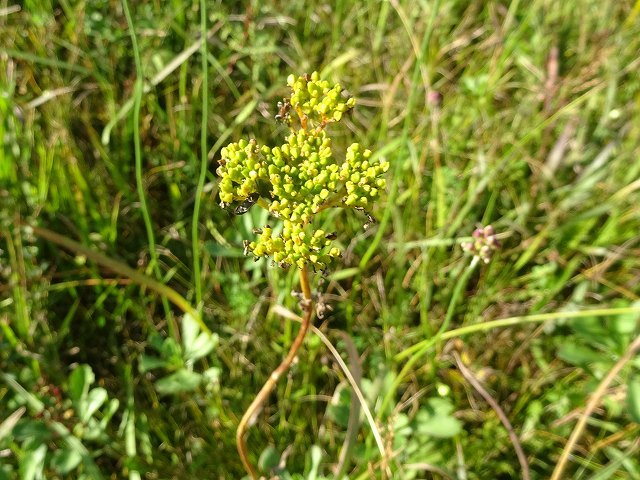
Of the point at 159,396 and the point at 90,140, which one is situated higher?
the point at 90,140

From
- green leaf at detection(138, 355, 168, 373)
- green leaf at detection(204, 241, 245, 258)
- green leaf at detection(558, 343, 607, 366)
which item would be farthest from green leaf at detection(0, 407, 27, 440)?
green leaf at detection(558, 343, 607, 366)

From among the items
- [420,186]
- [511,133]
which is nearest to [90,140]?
[420,186]

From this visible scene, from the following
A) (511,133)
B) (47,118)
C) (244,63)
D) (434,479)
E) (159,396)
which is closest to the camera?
(434,479)

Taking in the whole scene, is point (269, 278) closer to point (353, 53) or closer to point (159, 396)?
point (159, 396)

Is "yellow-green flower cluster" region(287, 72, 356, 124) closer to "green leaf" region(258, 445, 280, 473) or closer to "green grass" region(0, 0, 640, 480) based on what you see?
"green grass" region(0, 0, 640, 480)

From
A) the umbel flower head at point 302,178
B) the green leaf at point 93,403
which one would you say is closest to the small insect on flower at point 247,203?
the umbel flower head at point 302,178

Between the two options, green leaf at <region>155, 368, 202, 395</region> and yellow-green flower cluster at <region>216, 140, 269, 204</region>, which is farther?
green leaf at <region>155, 368, 202, 395</region>

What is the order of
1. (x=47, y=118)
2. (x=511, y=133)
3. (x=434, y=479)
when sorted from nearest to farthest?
(x=434, y=479), (x=47, y=118), (x=511, y=133)
